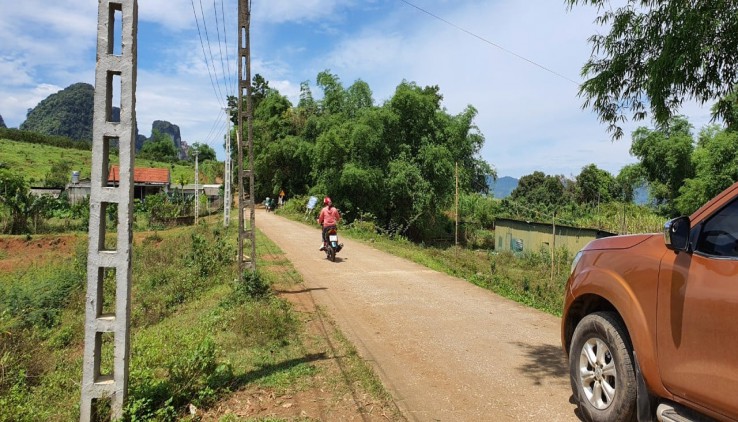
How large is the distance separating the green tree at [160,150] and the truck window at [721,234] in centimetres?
10381

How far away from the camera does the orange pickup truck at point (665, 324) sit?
9.05 feet

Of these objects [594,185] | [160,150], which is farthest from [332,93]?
[160,150]

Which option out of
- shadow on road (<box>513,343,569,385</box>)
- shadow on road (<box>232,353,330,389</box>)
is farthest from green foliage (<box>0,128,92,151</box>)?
shadow on road (<box>513,343,569,385</box>)

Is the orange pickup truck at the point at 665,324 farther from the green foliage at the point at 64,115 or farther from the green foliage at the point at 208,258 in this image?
the green foliage at the point at 64,115

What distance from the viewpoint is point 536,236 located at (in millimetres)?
29156

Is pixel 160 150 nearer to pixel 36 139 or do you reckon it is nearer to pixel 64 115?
pixel 36 139

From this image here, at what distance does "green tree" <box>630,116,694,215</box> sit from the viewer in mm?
31469

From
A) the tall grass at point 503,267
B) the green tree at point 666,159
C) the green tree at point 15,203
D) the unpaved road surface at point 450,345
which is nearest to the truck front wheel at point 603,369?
the unpaved road surface at point 450,345

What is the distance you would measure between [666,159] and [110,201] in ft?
Result: 116

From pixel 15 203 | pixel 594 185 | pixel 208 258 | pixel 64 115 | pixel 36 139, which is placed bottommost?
Result: pixel 208 258

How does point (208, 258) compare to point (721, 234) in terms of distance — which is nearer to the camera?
point (721, 234)

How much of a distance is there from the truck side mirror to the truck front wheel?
84 centimetres

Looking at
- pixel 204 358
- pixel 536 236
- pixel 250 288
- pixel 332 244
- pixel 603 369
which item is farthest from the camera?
pixel 536 236

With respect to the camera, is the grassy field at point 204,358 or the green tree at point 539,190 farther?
the green tree at point 539,190
